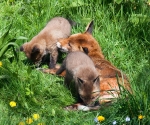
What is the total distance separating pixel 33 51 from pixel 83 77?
1477 mm

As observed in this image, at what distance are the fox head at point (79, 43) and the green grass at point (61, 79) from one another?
1.14 ft

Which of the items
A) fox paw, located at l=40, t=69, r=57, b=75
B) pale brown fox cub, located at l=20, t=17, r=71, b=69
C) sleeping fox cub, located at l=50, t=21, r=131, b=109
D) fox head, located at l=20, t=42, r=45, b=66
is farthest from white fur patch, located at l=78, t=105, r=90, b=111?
fox head, located at l=20, t=42, r=45, b=66

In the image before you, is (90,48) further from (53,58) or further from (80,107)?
(80,107)

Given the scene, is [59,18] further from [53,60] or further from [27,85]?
[27,85]

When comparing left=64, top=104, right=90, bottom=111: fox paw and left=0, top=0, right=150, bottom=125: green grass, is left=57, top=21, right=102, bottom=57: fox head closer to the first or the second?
left=0, top=0, right=150, bottom=125: green grass

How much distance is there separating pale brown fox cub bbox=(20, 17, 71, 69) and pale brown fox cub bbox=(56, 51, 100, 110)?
0.69 meters

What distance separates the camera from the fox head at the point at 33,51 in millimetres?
8445

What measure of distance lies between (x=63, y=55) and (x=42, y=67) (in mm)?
499

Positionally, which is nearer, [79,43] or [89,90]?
[89,90]

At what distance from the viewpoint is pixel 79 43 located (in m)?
8.41

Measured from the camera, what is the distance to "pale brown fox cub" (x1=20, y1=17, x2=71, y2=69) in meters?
8.50

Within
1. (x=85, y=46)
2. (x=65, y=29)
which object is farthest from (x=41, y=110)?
(x=65, y=29)

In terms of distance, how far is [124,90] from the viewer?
21.0ft

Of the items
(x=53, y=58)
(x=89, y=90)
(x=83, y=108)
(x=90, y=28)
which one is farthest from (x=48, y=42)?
(x=83, y=108)
